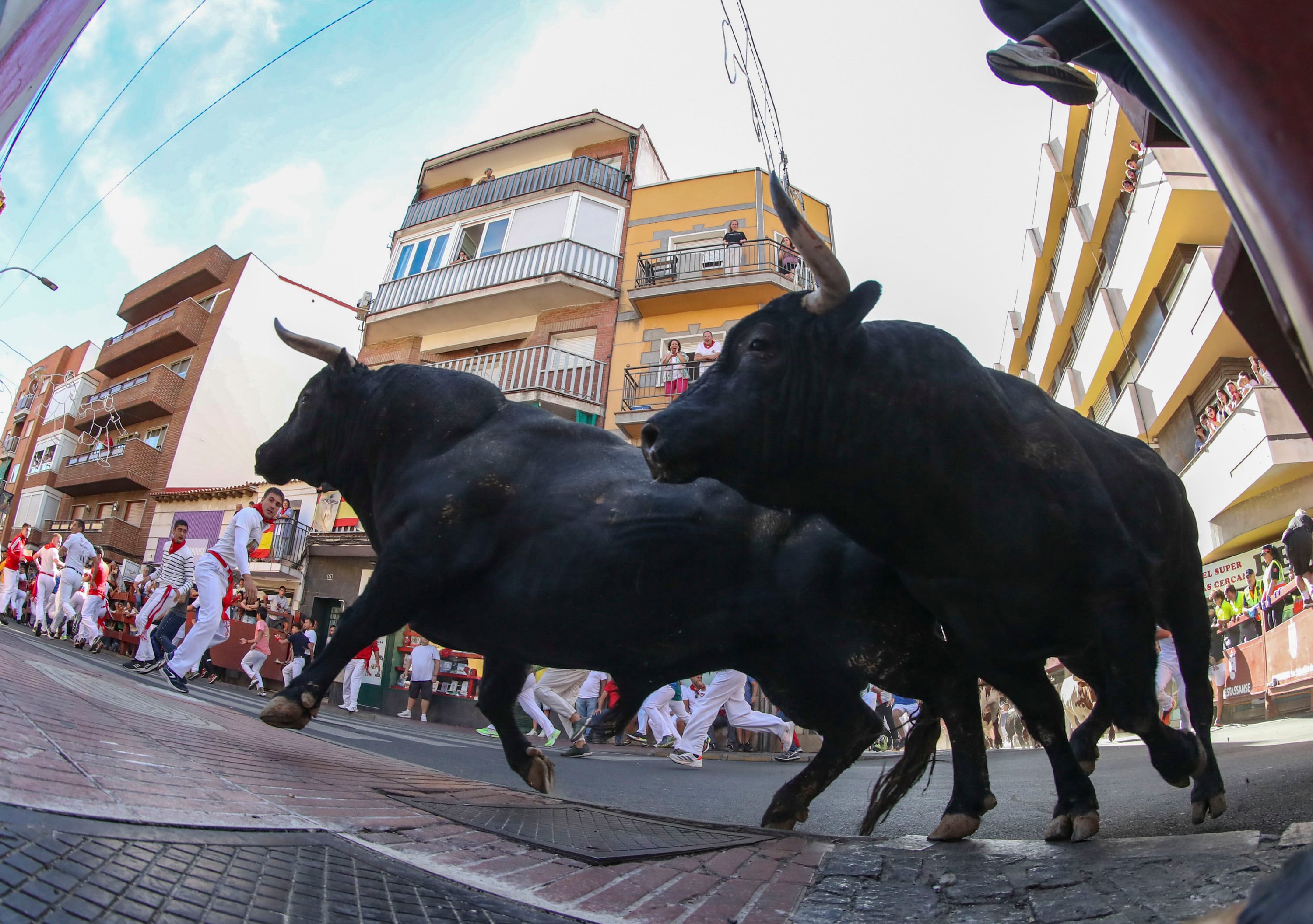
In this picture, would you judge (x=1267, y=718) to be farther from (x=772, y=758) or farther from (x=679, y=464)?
(x=679, y=464)

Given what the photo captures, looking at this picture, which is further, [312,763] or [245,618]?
[245,618]

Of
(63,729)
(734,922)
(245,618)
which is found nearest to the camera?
(734,922)

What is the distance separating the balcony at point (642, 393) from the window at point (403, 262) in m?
8.71

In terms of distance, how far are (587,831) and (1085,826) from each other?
1.57 metres

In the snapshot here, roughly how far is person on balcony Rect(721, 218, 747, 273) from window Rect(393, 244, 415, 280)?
10258 mm

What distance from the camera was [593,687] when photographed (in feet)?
43.5

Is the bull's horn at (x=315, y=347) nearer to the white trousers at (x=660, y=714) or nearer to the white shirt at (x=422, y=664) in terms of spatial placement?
Result: the white trousers at (x=660, y=714)

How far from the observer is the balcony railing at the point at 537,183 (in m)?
23.2

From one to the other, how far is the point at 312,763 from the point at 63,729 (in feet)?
3.56

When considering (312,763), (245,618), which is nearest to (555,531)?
(312,763)

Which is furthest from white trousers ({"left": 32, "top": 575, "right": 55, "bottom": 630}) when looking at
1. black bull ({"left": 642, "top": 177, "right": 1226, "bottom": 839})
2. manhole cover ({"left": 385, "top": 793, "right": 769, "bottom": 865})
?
black bull ({"left": 642, "top": 177, "right": 1226, "bottom": 839})

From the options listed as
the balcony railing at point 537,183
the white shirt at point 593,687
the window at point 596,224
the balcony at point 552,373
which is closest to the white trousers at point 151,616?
the white shirt at point 593,687

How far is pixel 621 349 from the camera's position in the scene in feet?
69.5

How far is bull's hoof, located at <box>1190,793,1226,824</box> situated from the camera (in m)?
2.55
